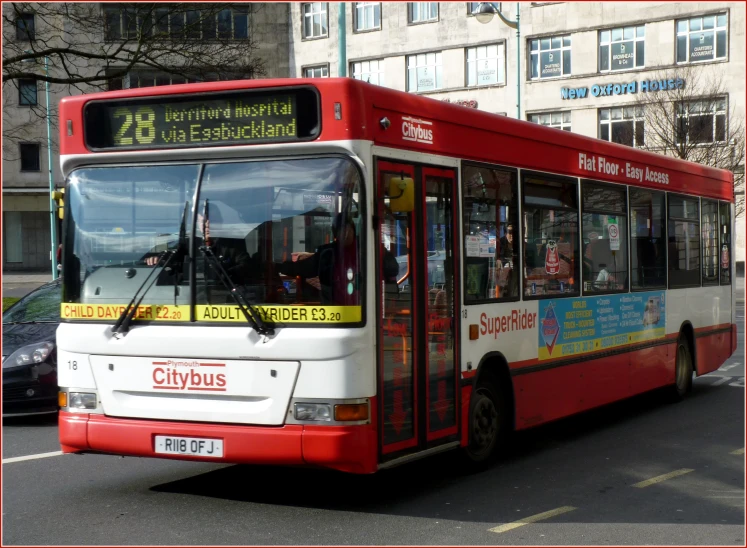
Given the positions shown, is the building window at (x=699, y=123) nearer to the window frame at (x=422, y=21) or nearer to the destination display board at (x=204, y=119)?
the window frame at (x=422, y=21)

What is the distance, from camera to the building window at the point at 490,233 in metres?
8.61

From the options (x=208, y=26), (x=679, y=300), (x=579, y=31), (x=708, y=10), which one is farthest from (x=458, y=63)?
(x=679, y=300)

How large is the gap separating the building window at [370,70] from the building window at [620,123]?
12.3 meters

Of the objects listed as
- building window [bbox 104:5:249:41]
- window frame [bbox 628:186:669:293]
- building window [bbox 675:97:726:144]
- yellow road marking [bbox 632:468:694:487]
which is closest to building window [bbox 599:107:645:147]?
building window [bbox 675:97:726:144]

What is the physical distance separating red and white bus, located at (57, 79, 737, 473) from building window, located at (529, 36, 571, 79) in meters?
45.9

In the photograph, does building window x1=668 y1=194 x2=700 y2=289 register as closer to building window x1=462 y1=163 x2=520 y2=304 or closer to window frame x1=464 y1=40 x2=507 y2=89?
building window x1=462 y1=163 x2=520 y2=304

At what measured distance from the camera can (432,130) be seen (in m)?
8.12

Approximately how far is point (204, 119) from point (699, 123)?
38.3 meters

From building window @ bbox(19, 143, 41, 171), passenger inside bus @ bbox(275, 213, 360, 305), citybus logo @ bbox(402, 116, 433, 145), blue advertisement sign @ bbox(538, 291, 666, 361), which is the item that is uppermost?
building window @ bbox(19, 143, 41, 171)

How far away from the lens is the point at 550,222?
10102 millimetres

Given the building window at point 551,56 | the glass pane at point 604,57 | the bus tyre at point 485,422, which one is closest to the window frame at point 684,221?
the bus tyre at point 485,422

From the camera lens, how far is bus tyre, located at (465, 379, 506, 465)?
8.60 m

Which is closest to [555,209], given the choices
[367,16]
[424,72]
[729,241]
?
[729,241]

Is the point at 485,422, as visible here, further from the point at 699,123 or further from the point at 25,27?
the point at 699,123
